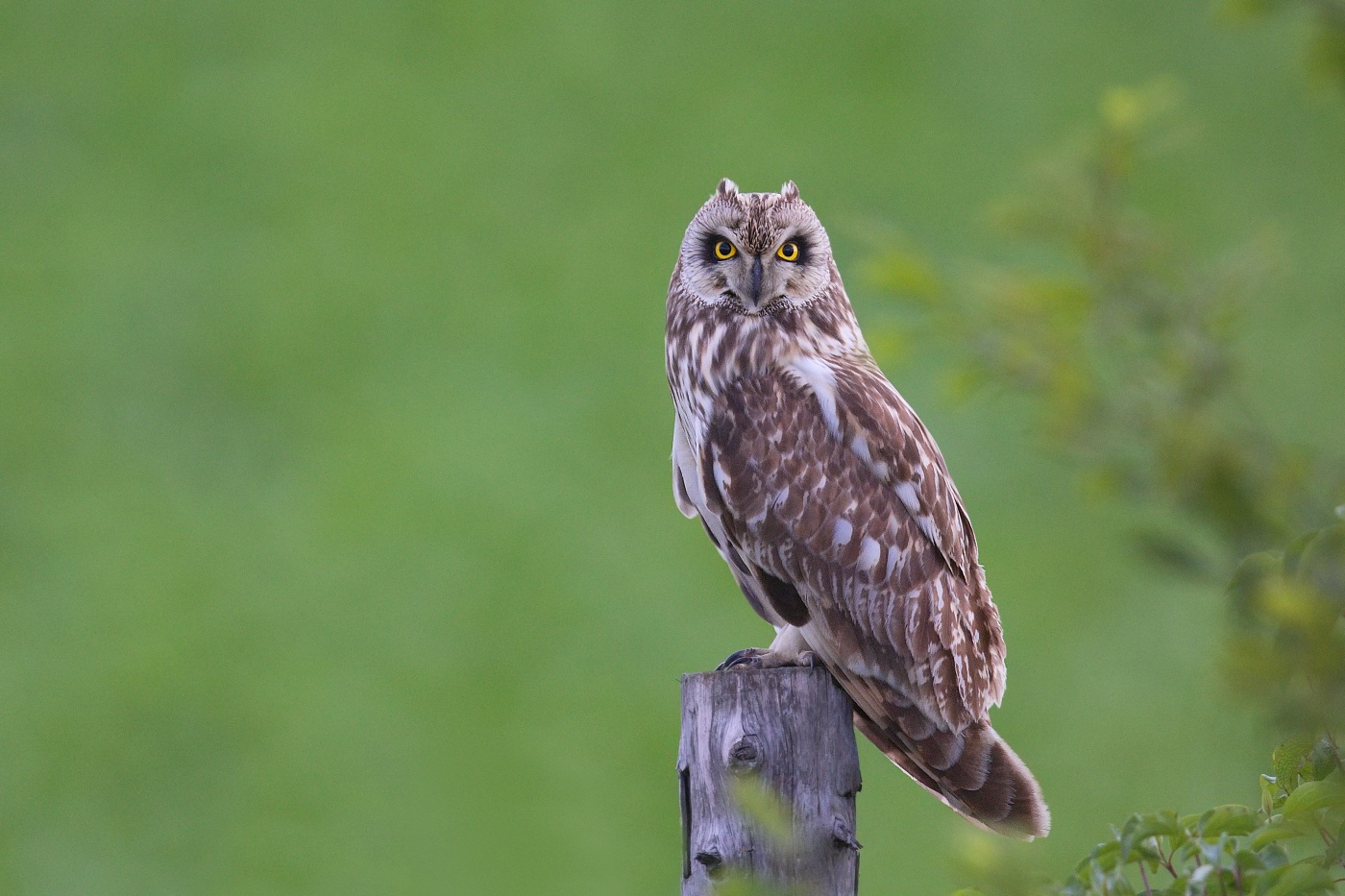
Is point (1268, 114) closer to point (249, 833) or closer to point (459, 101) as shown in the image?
point (459, 101)

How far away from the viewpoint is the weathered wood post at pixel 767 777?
1.77 meters

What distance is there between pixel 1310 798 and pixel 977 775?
3.80ft

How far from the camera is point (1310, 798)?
1111 millimetres

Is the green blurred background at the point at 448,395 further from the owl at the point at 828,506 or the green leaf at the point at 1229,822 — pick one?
the green leaf at the point at 1229,822

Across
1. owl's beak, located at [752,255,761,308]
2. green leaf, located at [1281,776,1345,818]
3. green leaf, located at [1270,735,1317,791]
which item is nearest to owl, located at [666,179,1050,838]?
owl's beak, located at [752,255,761,308]

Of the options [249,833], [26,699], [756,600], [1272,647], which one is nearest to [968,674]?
[756,600]

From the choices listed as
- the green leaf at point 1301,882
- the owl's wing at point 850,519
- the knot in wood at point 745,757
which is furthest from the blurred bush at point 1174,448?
the knot in wood at point 745,757

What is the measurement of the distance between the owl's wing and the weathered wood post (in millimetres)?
494

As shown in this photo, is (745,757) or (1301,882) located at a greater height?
(745,757)

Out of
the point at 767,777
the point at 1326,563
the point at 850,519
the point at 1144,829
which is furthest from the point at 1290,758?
the point at 850,519

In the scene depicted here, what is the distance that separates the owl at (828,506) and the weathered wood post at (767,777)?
45 centimetres

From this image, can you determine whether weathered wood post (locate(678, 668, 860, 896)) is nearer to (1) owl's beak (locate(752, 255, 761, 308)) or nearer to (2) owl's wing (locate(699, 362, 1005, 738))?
(2) owl's wing (locate(699, 362, 1005, 738))

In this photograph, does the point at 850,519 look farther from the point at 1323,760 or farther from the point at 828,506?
the point at 1323,760

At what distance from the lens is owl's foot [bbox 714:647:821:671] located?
7.96 ft
